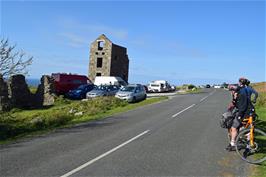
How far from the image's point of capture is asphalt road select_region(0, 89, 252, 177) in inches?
357

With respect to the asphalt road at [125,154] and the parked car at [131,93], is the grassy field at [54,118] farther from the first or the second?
the parked car at [131,93]

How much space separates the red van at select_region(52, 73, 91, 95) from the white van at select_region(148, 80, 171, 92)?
2178 cm

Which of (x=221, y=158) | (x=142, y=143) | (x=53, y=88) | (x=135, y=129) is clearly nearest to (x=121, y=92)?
(x=53, y=88)

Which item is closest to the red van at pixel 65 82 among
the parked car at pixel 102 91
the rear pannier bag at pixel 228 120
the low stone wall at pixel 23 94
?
the low stone wall at pixel 23 94

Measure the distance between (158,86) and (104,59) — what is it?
32.4 ft

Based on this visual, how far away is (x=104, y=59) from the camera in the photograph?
67375mm

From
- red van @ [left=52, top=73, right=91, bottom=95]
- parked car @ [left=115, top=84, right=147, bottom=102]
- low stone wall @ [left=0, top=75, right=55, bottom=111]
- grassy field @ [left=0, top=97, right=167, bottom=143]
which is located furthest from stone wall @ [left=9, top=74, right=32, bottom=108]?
parked car @ [left=115, top=84, right=147, bottom=102]

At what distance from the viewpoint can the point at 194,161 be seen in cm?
1012

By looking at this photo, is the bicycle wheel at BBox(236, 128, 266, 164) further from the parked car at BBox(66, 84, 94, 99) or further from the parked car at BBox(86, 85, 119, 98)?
the parked car at BBox(66, 84, 94, 99)

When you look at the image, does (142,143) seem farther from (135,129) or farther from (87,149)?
(135,129)

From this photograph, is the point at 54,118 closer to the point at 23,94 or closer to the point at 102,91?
the point at 23,94

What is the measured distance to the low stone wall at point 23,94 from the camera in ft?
117

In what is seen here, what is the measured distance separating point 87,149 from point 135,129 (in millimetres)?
4921

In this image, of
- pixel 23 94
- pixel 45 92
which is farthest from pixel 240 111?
pixel 45 92
